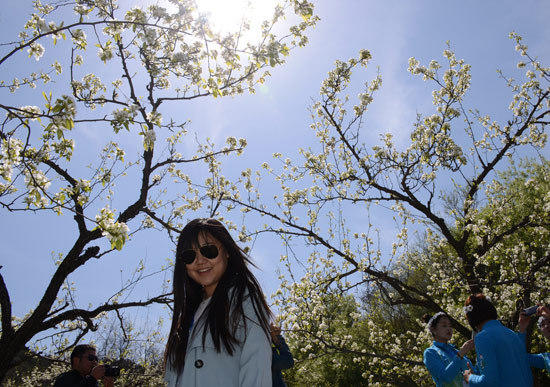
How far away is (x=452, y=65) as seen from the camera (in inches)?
357

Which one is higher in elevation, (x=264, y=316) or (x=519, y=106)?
(x=519, y=106)

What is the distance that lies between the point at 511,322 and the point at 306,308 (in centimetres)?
423

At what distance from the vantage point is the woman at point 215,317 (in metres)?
Result: 1.78

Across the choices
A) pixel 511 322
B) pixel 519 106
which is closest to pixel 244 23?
pixel 519 106

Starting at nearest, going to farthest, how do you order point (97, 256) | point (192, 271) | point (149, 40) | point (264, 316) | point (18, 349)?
point (264, 316) < point (192, 271) < point (149, 40) < point (18, 349) < point (97, 256)

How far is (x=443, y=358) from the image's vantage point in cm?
373

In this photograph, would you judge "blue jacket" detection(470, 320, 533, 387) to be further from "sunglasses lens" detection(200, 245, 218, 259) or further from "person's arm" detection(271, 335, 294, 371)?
"sunglasses lens" detection(200, 245, 218, 259)

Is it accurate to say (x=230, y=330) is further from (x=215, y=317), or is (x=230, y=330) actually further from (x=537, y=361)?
(x=537, y=361)

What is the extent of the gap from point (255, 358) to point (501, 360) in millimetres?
2132

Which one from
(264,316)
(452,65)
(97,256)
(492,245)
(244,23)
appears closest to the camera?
(264,316)

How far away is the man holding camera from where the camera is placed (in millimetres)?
4113

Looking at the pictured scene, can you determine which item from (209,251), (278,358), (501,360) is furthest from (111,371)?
(501,360)

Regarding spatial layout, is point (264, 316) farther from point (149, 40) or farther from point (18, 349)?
point (18, 349)

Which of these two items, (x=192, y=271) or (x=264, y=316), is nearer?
(x=264, y=316)
